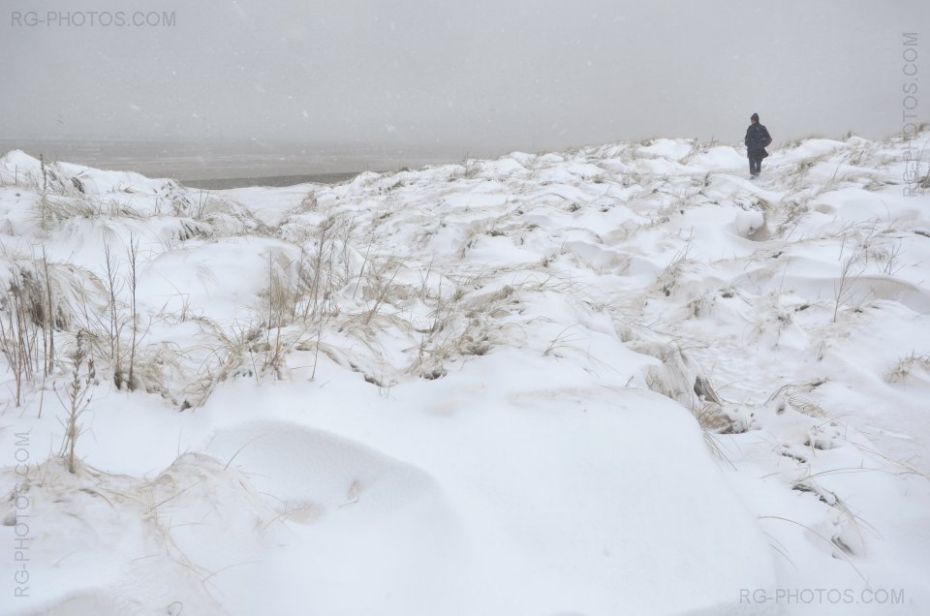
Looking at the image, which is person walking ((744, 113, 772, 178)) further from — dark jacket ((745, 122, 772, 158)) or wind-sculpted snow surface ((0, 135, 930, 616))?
wind-sculpted snow surface ((0, 135, 930, 616))

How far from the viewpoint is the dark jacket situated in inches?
373

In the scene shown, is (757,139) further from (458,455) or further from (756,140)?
(458,455)

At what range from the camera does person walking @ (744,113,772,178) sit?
31.0ft

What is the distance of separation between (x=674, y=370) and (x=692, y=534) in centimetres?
118

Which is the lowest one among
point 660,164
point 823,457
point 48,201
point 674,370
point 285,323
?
point 823,457

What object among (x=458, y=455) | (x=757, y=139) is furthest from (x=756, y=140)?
(x=458, y=455)

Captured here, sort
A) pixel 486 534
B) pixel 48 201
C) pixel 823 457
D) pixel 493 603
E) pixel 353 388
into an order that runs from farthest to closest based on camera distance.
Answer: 1. pixel 48 201
2. pixel 823 457
3. pixel 353 388
4. pixel 486 534
5. pixel 493 603

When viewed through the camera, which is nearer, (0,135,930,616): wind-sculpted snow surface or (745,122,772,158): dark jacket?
(0,135,930,616): wind-sculpted snow surface

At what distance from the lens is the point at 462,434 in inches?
60.9

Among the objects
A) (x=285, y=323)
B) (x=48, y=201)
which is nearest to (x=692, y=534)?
(x=285, y=323)

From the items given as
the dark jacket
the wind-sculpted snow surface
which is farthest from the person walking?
the wind-sculpted snow surface

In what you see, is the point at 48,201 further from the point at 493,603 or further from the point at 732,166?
the point at 732,166

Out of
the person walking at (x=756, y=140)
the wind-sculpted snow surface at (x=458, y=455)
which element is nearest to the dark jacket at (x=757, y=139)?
the person walking at (x=756, y=140)

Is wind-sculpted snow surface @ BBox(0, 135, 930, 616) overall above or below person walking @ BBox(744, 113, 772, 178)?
below
